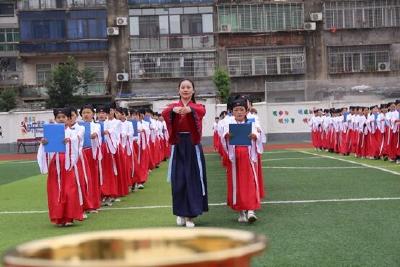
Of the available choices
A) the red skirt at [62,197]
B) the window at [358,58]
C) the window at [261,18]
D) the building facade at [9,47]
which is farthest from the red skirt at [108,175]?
the building facade at [9,47]

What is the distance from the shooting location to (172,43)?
38.4 m

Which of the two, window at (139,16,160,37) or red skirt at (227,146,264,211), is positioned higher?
window at (139,16,160,37)

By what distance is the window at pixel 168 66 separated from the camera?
1515 inches

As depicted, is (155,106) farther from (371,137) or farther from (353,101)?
(371,137)

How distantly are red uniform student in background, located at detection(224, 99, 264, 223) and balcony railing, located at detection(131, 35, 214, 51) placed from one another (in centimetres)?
3000

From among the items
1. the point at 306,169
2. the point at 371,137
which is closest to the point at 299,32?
the point at 371,137

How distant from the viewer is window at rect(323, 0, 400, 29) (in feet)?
127

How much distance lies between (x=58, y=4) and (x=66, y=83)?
19.8ft

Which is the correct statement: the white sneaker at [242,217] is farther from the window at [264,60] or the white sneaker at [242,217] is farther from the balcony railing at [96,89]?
the balcony railing at [96,89]

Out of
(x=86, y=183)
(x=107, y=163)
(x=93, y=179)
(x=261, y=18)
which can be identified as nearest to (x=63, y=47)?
(x=261, y=18)

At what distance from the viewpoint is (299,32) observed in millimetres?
38688

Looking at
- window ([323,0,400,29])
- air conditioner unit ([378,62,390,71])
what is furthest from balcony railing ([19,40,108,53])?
air conditioner unit ([378,62,390,71])

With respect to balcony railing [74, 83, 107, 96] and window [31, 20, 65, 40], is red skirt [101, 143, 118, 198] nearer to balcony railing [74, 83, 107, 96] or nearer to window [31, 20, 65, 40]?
balcony railing [74, 83, 107, 96]

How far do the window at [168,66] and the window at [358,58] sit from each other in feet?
23.2
